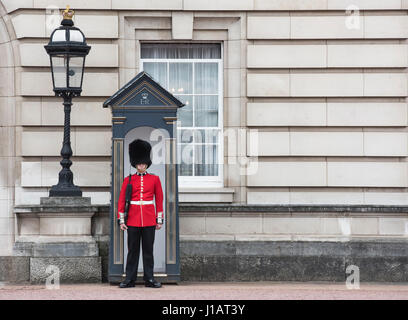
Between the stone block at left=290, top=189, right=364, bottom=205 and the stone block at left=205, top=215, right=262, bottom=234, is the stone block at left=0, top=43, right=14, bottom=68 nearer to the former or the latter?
the stone block at left=205, top=215, right=262, bottom=234

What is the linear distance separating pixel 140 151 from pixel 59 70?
1585 millimetres

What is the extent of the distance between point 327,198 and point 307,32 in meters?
2.26

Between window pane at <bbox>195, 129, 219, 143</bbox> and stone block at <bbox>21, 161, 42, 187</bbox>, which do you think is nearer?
stone block at <bbox>21, 161, 42, 187</bbox>

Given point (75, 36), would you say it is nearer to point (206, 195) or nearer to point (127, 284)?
point (206, 195)

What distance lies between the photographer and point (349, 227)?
44.9ft

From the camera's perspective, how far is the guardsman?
40.4 feet

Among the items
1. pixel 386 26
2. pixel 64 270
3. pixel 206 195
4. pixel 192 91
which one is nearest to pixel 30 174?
pixel 64 270

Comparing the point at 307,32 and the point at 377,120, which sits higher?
the point at 307,32

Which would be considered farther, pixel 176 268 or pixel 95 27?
pixel 95 27

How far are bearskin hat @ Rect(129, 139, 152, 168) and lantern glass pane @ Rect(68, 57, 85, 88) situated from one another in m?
1.20

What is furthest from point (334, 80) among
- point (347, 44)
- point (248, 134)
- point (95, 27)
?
point (95, 27)

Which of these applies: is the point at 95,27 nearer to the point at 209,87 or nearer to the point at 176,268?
the point at 209,87
